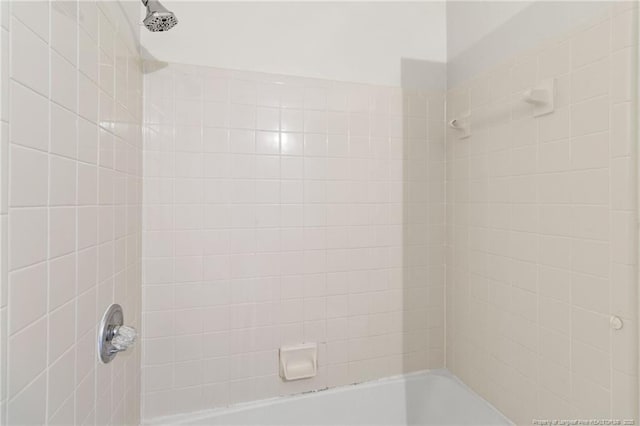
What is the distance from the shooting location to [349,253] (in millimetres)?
1505

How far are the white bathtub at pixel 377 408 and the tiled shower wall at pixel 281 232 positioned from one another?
0.15ft

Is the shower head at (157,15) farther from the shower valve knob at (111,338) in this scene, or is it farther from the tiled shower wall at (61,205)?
the shower valve knob at (111,338)

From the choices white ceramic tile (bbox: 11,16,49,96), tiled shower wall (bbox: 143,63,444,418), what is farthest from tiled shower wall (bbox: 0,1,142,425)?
tiled shower wall (bbox: 143,63,444,418)

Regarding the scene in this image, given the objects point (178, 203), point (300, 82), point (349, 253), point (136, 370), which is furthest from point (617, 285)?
point (136, 370)

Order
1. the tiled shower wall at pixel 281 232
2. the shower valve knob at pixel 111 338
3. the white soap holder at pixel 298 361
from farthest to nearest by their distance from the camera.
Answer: the white soap holder at pixel 298 361 < the tiled shower wall at pixel 281 232 < the shower valve knob at pixel 111 338

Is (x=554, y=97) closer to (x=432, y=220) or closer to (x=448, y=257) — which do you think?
(x=432, y=220)

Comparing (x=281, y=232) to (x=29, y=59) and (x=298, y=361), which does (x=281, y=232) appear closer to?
(x=298, y=361)

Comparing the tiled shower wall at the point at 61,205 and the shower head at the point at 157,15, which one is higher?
the shower head at the point at 157,15

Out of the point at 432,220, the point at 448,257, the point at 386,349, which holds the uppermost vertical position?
the point at 432,220

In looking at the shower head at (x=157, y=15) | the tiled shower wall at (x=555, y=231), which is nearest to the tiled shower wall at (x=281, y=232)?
the tiled shower wall at (x=555, y=231)

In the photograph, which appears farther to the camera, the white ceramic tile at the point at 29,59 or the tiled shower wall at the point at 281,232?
the tiled shower wall at the point at 281,232

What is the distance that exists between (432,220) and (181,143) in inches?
46.5

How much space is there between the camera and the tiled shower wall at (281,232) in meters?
1.30

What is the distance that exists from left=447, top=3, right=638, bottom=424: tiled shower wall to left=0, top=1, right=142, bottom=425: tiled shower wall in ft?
4.34
